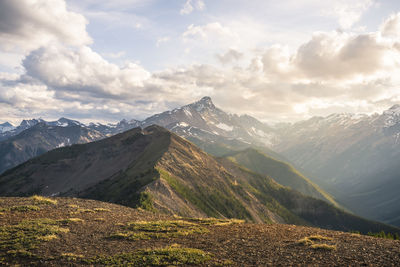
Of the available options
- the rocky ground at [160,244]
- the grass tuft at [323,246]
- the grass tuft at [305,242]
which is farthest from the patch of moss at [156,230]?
the grass tuft at [323,246]

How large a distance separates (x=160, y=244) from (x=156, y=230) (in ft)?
17.8

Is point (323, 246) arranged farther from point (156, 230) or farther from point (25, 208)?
point (25, 208)

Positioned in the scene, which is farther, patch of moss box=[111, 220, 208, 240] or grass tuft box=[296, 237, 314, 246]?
patch of moss box=[111, 220, 208, 240]

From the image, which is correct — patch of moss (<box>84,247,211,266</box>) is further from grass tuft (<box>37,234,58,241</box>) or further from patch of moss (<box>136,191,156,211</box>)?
patch of moss (<box>136,191,156,211</box>)

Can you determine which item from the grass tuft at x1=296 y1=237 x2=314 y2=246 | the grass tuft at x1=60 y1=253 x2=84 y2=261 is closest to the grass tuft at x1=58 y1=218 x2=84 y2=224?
the grass tuft at x1=60 y1=253 x2=84 y2=261

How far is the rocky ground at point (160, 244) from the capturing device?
22219 millimetres

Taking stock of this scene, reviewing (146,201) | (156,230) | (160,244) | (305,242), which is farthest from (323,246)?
(146,201)

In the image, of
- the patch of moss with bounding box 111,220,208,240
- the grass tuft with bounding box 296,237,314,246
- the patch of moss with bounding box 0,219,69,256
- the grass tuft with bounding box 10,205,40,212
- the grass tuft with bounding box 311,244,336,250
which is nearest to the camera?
the patch of moss with bounding box 0,219,69,256

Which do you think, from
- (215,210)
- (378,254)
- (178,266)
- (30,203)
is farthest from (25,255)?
(215,210)

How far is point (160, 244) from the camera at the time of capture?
90.5 feet

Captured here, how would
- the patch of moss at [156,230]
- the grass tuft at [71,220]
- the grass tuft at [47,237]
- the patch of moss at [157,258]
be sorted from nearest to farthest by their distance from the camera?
the patch of moss at [157,258], the grass tuft at [47,237], the patch of moss at [156,230], the grass tuft at [71,220]

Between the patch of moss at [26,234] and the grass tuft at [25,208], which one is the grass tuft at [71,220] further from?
the grass tuft at [25,208]

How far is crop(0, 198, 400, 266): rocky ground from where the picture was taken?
22219 millimetres

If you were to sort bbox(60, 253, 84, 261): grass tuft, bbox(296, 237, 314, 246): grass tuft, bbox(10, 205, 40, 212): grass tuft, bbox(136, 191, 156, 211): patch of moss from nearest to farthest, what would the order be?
1. bbox(60, 253, 84, 261): grass tuft
2. bbox(296, 237, 314, 246): grass tuft
3. bbox(10, 205, 40, 212): grass tuft
4. bbox(136, 191, 156, 211): patch of moss
